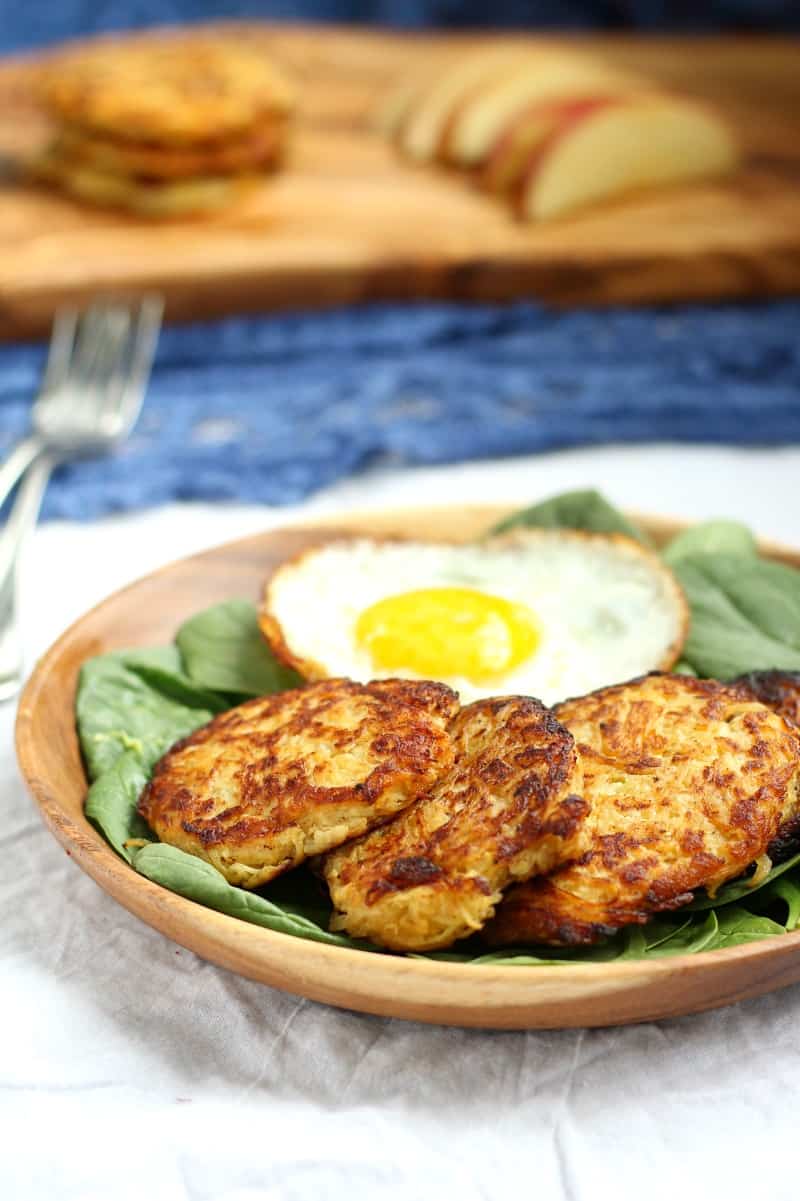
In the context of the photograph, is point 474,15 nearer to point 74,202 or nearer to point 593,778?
point 74,202

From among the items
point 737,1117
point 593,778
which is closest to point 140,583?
point 593,778

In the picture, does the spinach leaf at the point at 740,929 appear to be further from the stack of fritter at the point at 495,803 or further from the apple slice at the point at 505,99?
the apple slice at the point at 505,99

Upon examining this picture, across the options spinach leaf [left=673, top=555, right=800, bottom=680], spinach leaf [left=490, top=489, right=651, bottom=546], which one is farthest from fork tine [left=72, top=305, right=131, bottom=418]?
spinach leaf [left=673, top=555, right=800, bottom=680]

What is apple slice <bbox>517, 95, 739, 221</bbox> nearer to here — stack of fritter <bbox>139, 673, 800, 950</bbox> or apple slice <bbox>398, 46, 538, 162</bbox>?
apple slice <bbox>398, 46, 538, 162</bbox>

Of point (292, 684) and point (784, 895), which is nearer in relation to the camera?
point (784, 895)

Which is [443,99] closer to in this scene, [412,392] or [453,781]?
[412,392]

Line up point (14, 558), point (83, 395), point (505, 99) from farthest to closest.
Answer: point (505, 99), point (83, 395), point (14, 558)

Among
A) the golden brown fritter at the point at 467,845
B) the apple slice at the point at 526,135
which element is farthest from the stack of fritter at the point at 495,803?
the apple slice at the point at 526,135

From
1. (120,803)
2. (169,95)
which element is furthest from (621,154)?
(120,803)
